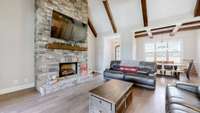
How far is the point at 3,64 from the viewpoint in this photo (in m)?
3.04

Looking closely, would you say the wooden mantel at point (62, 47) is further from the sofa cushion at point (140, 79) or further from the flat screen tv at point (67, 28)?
the sofa cushion at point (140, 79)

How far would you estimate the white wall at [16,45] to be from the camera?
3.05 m

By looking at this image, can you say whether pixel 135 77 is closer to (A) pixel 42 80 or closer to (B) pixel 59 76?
(B) pixel 59 76

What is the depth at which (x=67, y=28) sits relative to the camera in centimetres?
423

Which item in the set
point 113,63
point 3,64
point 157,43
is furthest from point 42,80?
point 157,43

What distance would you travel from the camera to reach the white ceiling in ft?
13.5

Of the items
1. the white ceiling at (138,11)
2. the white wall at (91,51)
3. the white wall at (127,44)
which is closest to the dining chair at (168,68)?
the white wall at (127,44)

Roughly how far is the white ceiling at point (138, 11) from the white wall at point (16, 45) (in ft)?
10.7

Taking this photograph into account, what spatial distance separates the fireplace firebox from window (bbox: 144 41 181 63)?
6.16m

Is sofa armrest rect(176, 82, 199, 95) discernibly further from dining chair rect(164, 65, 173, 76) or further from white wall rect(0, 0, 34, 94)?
white wall rect(0, 0, 34, 94)

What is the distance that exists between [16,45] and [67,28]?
1.87m

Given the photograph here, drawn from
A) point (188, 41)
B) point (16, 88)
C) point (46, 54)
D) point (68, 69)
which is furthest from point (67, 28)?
point (188, 41)

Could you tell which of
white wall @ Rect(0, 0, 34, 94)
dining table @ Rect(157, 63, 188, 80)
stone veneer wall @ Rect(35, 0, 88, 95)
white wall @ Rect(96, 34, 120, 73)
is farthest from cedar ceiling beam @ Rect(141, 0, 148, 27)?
white wall @ Rect(0, 0, 34, 94)

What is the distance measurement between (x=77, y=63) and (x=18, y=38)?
97.5 inches
